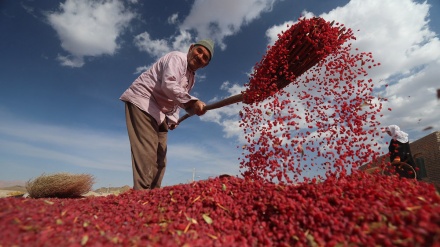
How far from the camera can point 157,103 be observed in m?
4.05

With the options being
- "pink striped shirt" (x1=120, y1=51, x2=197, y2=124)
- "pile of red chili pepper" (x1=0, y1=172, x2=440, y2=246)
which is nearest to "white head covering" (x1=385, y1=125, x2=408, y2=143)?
"pile of red chili pepper" (x1=0, y1=172, x2=440, y2=246)

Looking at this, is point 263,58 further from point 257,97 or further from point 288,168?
point 288,168

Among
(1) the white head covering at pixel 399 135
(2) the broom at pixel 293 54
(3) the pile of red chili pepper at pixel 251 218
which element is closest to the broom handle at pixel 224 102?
(2) the broom at pixel 293 54

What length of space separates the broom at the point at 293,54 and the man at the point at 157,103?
2.87 feet

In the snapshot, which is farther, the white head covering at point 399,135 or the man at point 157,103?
the white head covering at point 399,135

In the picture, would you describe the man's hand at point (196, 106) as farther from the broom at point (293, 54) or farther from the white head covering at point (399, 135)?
the white head covering at point (399, 135)

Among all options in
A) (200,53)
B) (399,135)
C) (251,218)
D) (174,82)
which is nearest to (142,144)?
(174,82)

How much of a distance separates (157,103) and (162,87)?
37 cm

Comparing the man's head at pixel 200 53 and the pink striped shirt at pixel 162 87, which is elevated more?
the man's head at pixel 200 53

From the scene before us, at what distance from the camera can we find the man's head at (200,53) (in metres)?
4.05

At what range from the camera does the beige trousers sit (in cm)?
359

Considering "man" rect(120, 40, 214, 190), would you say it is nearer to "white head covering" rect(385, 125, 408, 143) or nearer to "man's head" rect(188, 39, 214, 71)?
"man's head" rect(188, 39, 214, 71)

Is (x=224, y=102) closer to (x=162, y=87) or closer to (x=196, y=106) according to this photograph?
(x=196, y=106)

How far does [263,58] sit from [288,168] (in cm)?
162
